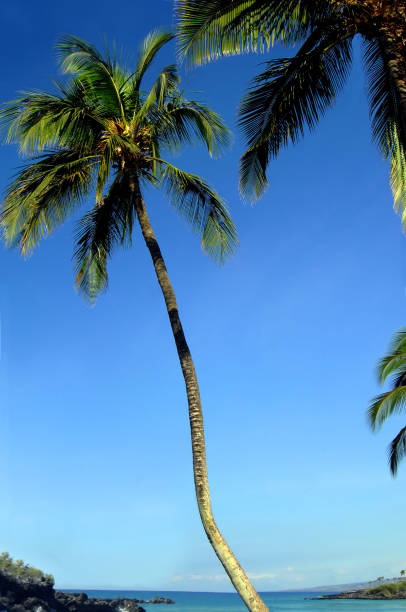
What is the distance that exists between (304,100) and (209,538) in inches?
296

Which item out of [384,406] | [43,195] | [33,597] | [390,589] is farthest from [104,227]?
[390,589]

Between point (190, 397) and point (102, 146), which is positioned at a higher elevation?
point (102, 146)

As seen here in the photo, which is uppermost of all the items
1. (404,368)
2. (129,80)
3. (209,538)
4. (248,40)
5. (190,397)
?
(129,80)

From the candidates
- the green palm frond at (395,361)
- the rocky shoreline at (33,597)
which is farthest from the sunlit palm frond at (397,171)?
the rocky shoreline at (33,597)

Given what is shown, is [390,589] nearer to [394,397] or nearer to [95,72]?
[394,397]

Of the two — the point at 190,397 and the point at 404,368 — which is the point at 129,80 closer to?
the point at 190,397

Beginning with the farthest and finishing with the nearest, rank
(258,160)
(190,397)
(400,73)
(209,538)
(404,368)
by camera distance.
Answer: (404,368)
(258,160)
(190,397)
(209,538)
(400,73)

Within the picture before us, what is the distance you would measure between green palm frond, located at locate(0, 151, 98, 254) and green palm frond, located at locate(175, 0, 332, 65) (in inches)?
126

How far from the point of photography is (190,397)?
33.2 feet

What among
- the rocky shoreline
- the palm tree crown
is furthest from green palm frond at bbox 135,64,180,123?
the rocky shoreline

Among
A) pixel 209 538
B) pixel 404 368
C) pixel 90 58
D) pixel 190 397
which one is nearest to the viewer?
pixel 209 538

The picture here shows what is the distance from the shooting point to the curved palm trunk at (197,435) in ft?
28.2

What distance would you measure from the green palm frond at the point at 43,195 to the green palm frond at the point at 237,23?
3209 millimetres

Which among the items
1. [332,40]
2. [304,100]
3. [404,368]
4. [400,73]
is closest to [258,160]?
[304,100]
